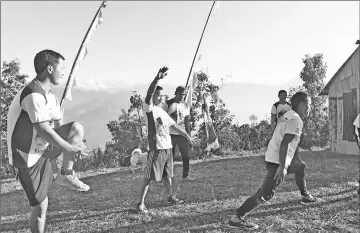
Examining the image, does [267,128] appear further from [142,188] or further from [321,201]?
[142,188]

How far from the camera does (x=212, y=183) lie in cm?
709

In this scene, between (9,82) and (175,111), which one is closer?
(175,111)

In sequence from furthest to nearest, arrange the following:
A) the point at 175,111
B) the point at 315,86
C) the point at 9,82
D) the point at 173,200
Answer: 1. the point at 315,86
2. the point at 9,82
3. the point at 175,111
4. the point at 173,200

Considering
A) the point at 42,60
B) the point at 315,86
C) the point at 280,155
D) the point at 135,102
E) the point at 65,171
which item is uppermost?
the point at 315,86

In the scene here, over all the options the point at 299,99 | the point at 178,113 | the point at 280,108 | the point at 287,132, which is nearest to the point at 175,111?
the point at 178,113

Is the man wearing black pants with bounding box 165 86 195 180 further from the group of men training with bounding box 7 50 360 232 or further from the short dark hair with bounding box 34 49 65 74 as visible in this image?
the short dark hair with bounding box 34 49 65 74

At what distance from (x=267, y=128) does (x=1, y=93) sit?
43.2ft

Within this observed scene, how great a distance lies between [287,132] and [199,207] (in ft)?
6.77

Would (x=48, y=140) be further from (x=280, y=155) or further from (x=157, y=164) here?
(x=280, y=155)

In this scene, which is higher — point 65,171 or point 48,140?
point 48,140

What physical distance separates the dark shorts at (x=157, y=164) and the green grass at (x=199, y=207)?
1.92ft

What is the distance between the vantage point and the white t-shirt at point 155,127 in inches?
184

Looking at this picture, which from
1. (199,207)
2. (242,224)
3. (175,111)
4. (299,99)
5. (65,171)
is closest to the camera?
(65,171)

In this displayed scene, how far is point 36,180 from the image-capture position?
283 cm
